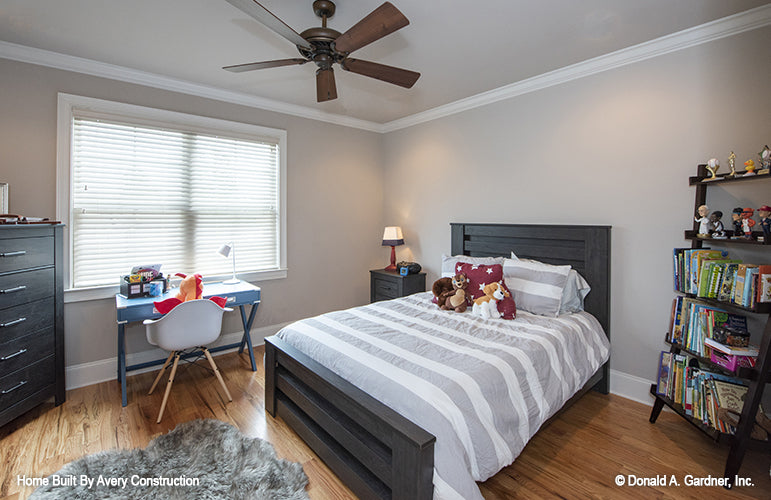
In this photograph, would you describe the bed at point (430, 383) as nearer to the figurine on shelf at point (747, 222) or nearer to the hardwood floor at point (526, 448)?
the hardwood floor at point (526, 448)

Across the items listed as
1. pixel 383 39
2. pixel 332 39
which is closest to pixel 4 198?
pixel 332 39

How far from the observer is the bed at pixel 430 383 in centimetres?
146

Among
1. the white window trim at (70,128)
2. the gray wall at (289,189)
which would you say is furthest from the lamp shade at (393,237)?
the white window trim at (70,128)

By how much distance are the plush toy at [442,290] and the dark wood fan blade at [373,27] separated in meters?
1.91

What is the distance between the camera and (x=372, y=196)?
4.75m

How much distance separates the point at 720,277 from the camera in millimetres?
2016

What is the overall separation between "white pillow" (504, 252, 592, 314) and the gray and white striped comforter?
0.29ft

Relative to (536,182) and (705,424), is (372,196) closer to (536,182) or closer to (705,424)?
(536,182)

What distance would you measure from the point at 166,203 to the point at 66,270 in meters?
0.91

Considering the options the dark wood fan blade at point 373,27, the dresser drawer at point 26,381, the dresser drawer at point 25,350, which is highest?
the dark wood fan blade at point 373,27

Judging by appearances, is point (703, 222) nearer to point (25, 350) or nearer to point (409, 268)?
point (409, 268)

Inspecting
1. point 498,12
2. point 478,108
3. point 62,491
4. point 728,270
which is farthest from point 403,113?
point 62,491

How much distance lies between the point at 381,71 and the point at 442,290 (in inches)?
68.9

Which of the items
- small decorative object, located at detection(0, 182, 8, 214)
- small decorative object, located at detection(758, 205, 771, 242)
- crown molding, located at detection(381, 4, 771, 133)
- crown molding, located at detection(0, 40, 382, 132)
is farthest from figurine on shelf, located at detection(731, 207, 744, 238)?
small decorative object, located at detection(0, 182, 8, 214)
